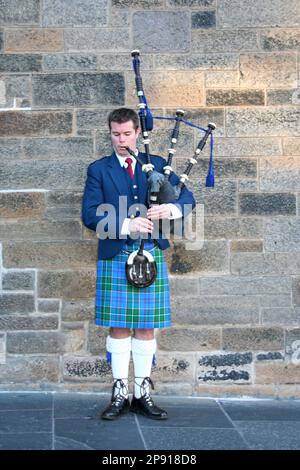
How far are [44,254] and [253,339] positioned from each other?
1.37 meters

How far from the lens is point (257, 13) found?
16.2ft

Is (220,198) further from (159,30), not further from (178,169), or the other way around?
(159,30)

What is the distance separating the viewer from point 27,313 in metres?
4.89

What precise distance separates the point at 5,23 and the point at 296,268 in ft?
7.59

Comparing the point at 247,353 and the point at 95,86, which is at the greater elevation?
the point at 95,86

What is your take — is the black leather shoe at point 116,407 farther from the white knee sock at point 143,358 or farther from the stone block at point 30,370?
the stone block at point 30,370

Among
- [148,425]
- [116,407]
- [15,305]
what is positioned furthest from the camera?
[15,305]

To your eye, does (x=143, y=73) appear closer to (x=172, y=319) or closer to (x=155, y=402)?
(x=172, y=319)

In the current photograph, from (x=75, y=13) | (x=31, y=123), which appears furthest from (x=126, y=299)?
(x=75, y=13)

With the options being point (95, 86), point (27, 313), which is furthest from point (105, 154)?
point (27, 313)

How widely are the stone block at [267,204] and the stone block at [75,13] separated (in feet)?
4.54

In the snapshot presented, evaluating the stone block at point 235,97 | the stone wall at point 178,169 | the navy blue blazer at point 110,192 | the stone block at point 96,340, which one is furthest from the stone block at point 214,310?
the stone block at point 235,97

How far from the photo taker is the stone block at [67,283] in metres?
4.90

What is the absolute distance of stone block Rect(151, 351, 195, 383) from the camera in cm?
491
